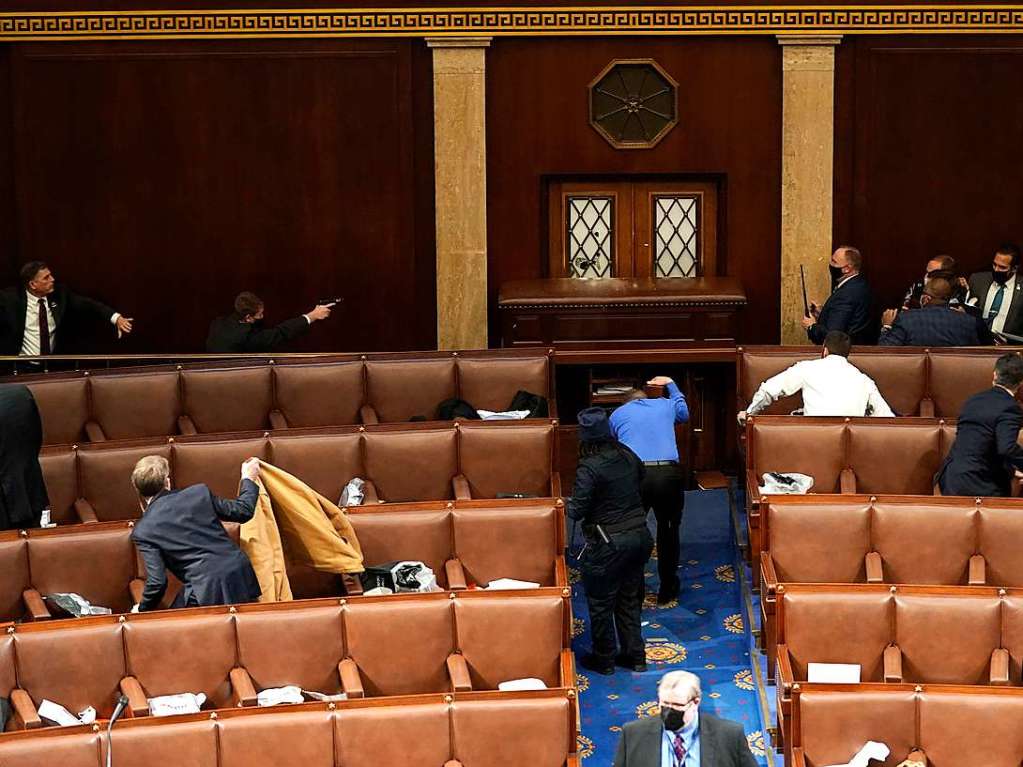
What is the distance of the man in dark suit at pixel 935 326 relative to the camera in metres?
8.32

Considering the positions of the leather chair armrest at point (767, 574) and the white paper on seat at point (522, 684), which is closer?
the white paper on seat at point (522, 684)

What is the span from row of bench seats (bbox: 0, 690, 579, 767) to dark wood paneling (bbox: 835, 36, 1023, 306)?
18.9ft

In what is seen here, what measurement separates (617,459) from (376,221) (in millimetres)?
3912

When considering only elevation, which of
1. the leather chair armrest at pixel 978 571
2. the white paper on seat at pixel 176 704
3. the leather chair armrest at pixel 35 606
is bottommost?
the white paper on seat at pixel 176 704

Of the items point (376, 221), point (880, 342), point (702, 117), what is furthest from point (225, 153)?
point (880, 342)

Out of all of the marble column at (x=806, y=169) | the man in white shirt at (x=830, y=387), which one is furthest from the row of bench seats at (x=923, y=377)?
the marble column at (x=806, y=169)

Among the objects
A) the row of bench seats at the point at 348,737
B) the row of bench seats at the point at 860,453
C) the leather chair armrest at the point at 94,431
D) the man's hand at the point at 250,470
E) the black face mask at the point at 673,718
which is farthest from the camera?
the leather chair armrest at the point at 94,431

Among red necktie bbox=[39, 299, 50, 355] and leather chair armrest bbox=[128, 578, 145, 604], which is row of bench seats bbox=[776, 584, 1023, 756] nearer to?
leather chair armrest bbox=[128, 578, 145, 604]

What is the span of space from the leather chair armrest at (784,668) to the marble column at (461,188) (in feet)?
15.6

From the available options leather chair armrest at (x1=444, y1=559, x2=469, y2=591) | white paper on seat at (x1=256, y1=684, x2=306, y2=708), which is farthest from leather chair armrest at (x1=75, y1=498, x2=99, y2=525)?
white paper on seat at (x1=256, y1=684, x2=306, y2=708)

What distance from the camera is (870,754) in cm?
510

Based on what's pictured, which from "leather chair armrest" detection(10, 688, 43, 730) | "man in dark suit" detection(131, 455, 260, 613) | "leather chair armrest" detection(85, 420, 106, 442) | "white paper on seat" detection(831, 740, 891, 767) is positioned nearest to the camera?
"white paper on seat" detection(831, 740, 891, 767)

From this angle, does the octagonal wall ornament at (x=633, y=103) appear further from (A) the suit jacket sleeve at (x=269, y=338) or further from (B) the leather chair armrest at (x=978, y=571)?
(B) the leather chair armrest at (x=978, y=571)

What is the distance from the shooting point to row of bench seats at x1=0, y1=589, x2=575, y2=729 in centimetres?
557
